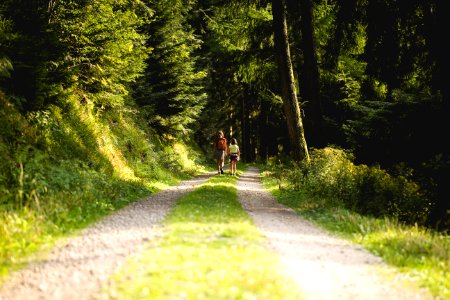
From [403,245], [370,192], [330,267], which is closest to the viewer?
[330,267]

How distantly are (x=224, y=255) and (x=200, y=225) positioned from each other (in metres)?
2.16

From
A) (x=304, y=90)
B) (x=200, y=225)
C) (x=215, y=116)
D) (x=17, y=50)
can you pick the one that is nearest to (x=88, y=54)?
(x=17, y=50)

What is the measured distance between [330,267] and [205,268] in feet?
6.35

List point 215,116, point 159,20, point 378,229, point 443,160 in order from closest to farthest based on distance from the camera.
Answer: point 378,229 < point 443,160 < point 159,20 < point 215,116

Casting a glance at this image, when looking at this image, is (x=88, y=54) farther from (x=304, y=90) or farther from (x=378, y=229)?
(x=304, y=90)

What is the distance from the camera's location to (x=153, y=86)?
81.3 ft

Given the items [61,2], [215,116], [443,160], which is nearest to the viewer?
[443,160]

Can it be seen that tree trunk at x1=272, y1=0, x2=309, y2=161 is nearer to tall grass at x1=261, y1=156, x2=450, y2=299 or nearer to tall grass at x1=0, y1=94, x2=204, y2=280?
Result: tall grass at x1=261, y1=156, x2=450, y2=299

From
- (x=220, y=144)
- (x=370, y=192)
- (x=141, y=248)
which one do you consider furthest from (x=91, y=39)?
(x=220, y=144)

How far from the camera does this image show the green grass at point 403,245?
6.23 meters

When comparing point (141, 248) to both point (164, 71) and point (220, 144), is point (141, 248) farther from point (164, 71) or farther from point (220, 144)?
point (164, 71)

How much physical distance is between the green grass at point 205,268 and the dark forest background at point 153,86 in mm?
2971

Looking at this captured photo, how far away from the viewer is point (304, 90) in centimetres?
2473

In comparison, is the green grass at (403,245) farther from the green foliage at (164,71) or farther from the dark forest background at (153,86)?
the green foliage at (164,71)
